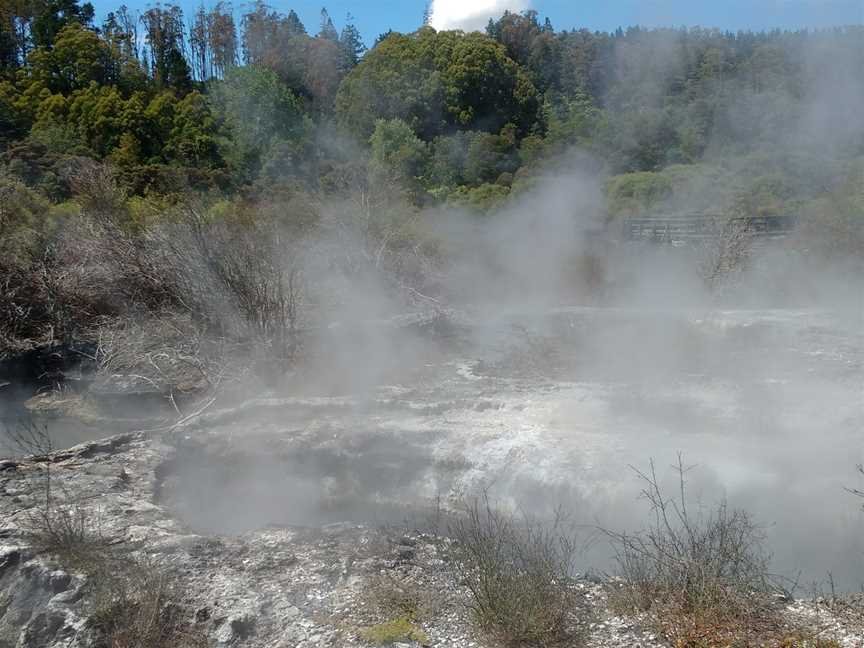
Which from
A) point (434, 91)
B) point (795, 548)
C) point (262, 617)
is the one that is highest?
point (434, 91)

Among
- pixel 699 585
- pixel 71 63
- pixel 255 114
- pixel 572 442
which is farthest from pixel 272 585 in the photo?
pixel 71 63

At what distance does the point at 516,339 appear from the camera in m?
11.0

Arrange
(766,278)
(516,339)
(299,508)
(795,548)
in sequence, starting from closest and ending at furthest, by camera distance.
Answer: (795,548)
(299,508)
(516,339)
(766,278)

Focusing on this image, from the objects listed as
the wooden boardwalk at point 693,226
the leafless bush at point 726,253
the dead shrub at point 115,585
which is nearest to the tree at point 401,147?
the wooden boardwalk at point 693,226

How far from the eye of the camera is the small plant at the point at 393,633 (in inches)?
152

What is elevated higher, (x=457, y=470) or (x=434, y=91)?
(x=434, y=91)

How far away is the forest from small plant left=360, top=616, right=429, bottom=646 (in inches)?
232

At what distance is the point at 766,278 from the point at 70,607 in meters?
11.5

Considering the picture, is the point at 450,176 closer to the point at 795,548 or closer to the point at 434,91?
the point at 434,91

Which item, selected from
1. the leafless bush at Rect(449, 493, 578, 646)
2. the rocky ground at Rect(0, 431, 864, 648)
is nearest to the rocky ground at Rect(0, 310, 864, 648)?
the rocky ground at Rect(0, 431, 864, 648)

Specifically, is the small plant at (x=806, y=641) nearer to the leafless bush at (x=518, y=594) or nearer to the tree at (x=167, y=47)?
the leafless bush at (x=518, y=594)

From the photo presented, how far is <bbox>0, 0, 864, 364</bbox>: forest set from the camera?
10062 millimetres

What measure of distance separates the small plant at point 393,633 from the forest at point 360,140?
588 cm

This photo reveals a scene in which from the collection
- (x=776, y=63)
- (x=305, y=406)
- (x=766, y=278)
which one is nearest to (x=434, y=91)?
(x=766, y=278)
